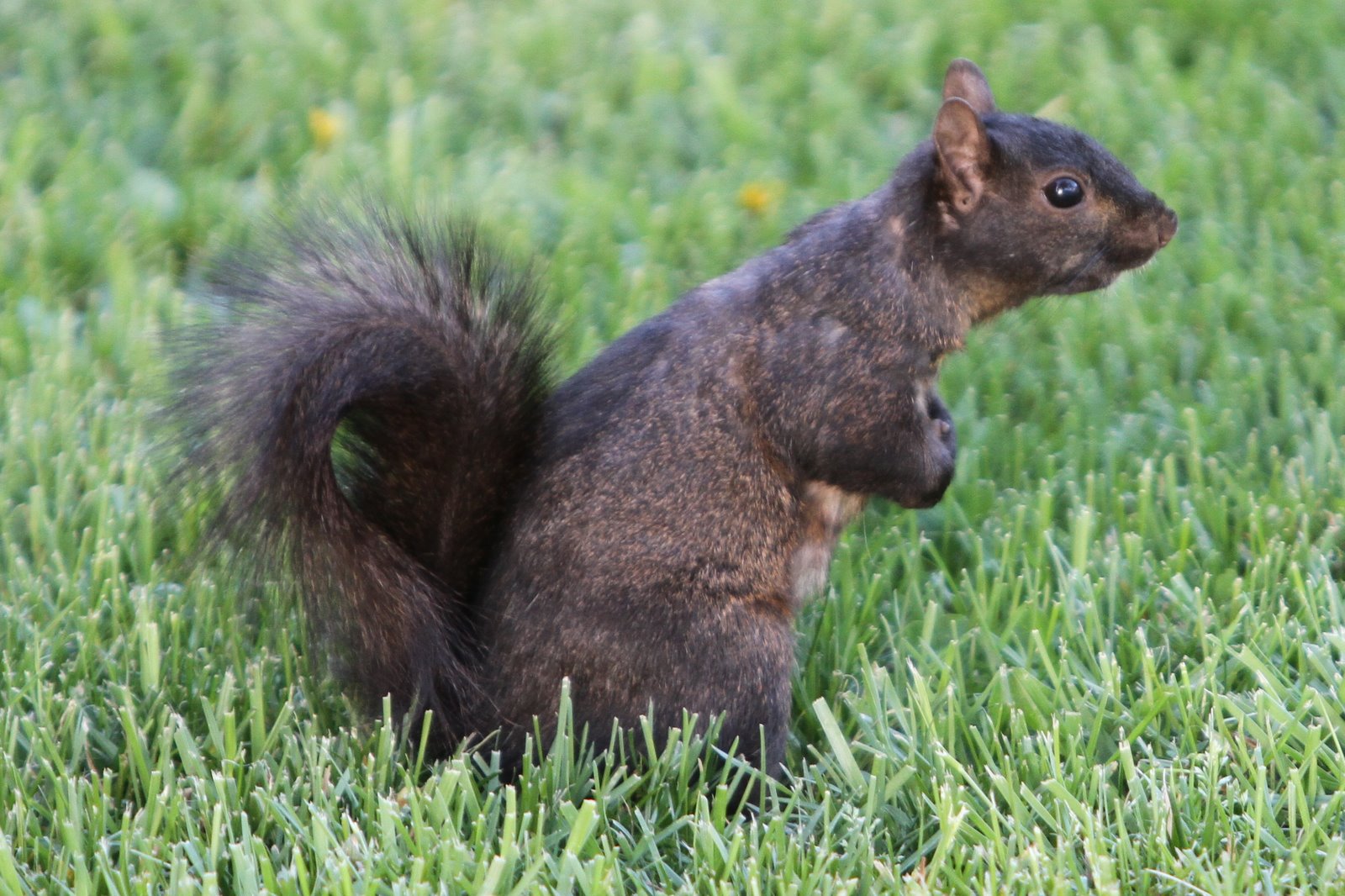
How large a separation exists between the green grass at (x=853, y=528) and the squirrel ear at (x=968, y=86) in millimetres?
785

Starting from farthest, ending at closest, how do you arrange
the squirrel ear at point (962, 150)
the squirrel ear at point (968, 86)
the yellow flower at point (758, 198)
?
1. the yellow flower at point (758, 198)
2. the squirrel ear at point (968, 86)
3. the squirrel ear at point (962, 150)

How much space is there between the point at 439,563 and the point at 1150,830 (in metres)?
1.19

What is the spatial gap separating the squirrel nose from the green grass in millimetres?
571

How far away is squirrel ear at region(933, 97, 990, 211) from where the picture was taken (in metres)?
2.69

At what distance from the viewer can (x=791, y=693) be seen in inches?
110

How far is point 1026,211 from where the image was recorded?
2.77 m

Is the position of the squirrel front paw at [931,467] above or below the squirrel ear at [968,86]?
below

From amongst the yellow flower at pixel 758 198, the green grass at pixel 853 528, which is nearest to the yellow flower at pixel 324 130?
the green grass at pixel 853 528

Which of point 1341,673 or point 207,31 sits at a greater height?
point 207,31

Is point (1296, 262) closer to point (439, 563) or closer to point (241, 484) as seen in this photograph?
point (439, 563)

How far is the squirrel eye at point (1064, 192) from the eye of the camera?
2771mm

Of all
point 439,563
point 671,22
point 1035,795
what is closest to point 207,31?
point 671,22

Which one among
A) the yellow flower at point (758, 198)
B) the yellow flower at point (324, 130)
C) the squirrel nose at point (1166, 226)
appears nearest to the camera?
the squirrel nose at point (1166, 226)

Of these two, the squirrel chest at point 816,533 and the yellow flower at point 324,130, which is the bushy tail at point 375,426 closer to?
the squirrel chest at point 816,533
